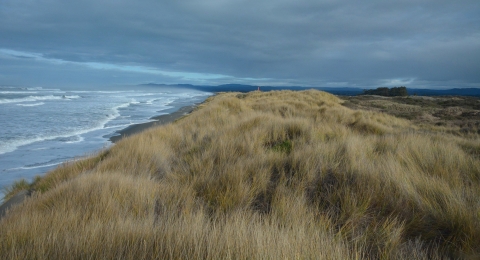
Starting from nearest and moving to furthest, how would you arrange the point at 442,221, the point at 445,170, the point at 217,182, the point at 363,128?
the point at 442,221 → the point at 217,182 → the point at 445,170 → the point at 363,128

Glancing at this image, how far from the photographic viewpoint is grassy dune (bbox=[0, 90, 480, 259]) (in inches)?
73.0

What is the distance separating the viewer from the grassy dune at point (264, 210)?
1854mm

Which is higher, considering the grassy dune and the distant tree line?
the distant tree line

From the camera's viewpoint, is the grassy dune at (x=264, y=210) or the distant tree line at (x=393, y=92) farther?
the distant tree line at (x=393, y=92)

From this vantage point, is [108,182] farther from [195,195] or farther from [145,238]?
[145,238]

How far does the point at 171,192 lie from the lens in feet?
10.6

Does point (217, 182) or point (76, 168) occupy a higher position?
point (217, 182)

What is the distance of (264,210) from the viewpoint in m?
2.95

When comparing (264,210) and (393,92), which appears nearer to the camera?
(264,210)

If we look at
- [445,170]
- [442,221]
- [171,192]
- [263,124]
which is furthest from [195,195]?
[263,124]

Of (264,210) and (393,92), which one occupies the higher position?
(393,92)

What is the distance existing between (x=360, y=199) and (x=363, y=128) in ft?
23.9

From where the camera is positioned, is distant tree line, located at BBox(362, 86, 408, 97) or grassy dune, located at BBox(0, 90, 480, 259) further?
distant tree line, located at BBox(362, 86, 408, 97)

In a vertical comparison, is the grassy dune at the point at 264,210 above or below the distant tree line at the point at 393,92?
below
